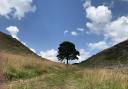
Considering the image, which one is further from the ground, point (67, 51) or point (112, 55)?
point (67, 51)

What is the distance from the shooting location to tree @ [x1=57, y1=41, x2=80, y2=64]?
3670 inches

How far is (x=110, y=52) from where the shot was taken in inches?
3851

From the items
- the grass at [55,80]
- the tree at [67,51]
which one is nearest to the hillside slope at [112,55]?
the tree at [67,51]

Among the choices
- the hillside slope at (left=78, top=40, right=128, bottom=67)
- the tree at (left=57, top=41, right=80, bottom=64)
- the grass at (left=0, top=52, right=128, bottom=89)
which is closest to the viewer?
the grass at (left=0, top=52, right=128, bottom=89)

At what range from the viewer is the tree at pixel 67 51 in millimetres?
93213

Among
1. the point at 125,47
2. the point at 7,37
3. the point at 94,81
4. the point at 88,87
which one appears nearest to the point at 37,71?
the point at 94,81

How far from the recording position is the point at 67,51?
307ft

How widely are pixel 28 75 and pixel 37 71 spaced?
9.13ft

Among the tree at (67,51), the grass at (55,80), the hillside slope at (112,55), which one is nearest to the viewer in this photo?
the grass at (55,80)

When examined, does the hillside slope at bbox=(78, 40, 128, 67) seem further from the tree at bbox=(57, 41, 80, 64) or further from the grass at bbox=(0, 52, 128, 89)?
the grass at bbox=(0, 52, 128, 89)

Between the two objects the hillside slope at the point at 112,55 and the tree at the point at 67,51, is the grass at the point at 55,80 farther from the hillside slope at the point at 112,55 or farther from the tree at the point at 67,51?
the tree at the point at 67,51

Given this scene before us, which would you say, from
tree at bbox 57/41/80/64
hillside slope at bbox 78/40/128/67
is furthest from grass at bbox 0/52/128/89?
tree at bbox 57/41/80/64

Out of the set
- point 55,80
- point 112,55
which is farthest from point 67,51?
point 55,80

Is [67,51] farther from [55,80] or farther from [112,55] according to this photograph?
[55,80]
